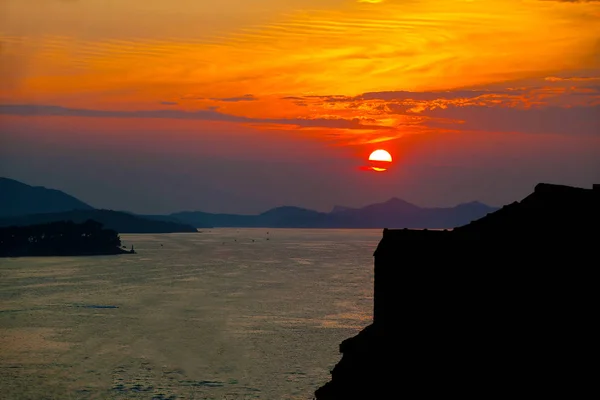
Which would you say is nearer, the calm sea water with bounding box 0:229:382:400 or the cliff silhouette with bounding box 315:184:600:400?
the cliff silhouette with bounding box 315:184:600:400

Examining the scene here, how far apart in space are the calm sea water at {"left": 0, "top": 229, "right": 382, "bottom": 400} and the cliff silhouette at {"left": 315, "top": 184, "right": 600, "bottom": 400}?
98.1ft

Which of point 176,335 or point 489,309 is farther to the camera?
point 176,335

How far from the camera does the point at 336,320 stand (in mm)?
97625

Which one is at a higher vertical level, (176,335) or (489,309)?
(489,309)

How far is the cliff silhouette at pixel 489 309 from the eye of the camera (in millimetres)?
24250

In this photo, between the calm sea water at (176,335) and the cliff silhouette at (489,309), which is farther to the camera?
the calm sea water at (176,335)

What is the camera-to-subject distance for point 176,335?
8606cm

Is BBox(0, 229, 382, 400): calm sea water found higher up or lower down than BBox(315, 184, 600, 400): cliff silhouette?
lower down

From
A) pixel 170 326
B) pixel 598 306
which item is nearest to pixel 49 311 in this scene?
pixel 170 326

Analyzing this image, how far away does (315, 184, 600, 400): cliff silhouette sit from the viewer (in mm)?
24250

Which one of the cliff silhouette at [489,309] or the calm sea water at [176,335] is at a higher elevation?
the cliff silhouette at [489,309]

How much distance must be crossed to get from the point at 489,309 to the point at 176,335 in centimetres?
6379

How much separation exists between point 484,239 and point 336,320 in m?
70.2

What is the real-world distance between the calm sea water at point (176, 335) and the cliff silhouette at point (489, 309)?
2989 cm
